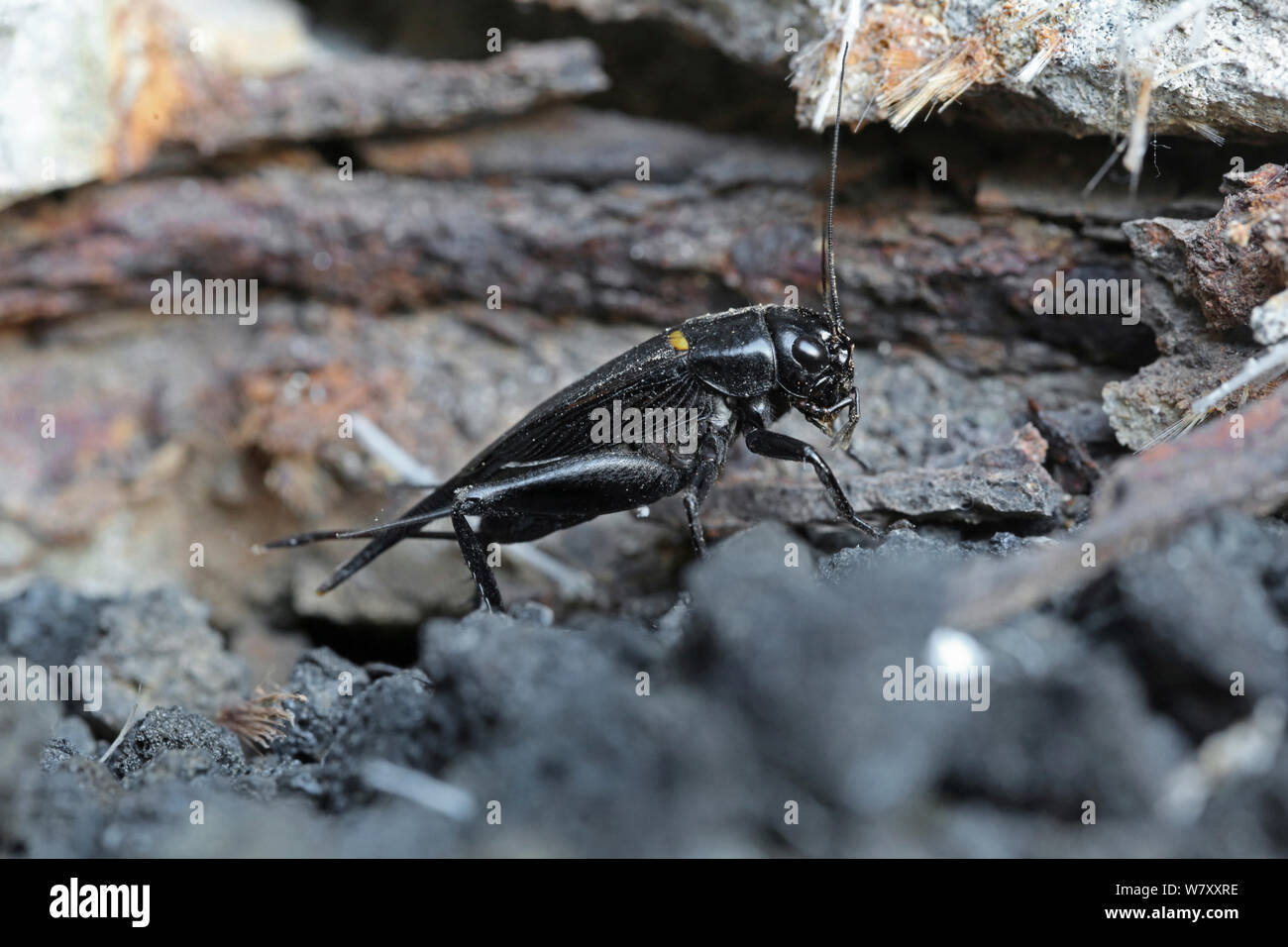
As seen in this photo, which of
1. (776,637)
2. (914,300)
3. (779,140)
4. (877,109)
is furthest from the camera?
(779,140)

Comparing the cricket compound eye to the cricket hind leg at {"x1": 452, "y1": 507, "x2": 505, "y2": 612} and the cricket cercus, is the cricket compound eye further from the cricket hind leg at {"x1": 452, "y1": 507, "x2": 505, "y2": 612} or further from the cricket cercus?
the cricket hind leg at {"x1": 452, "y1": 507, "x2": 505, "y2": 612}

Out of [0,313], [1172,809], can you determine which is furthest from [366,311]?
[1172,809]

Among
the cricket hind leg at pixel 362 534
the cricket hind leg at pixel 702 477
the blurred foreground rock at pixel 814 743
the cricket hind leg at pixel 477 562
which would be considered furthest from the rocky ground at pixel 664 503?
the cricket hind leg at pixel 362 534

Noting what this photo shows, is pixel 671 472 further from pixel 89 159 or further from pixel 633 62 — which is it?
pixel 89 159

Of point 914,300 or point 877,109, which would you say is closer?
point 877,109

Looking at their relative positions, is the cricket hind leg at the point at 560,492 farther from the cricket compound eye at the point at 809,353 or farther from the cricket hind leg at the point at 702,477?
the cricket compound eye at the point at 809,353

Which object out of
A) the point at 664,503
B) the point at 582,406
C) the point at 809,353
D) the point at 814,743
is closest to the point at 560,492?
the point at 582,406
